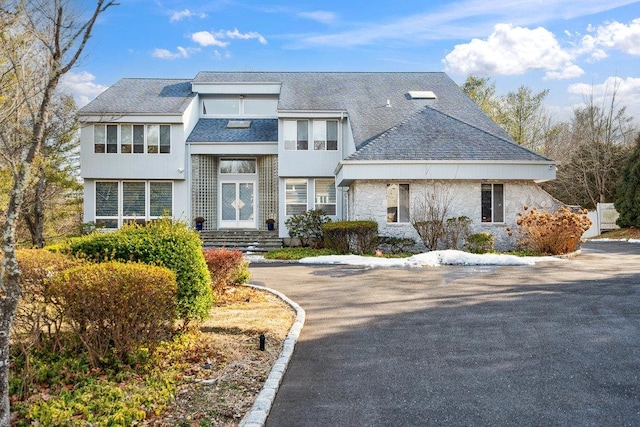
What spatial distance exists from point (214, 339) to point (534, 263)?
39.3ft

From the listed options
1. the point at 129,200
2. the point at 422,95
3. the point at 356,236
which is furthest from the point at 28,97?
the point at 422,95

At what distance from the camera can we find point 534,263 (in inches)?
630

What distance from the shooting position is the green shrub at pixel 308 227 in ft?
72.9

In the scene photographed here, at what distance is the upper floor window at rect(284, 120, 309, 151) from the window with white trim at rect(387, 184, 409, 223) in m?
5.78

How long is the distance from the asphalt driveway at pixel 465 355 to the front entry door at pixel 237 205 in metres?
14.5

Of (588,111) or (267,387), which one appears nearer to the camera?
(267,387)

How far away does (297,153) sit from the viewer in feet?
78.2

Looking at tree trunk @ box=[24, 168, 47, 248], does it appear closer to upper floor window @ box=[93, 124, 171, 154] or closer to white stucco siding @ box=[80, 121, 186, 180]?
white stucco siding @ box=[80, 121, 186, 180]

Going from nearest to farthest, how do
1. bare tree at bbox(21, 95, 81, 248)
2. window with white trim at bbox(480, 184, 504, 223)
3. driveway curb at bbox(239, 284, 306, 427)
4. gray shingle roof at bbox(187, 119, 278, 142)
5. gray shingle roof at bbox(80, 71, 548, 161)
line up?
driveway curb at bbox(239, 284, 306, 427)
window with white trim at bbox(480, 184, 504, 223)
gray shingle roof at bbox(80, 71, 548, 161)
bare tree at bbox(21, 95, 81, 248)
gray shingle roof at bbox(187, 119, 278, 142)

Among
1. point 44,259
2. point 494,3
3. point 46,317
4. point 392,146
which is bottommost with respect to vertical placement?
point 46,317

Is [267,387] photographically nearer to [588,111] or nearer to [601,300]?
[601,300]

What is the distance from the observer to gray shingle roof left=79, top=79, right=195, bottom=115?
24172 millimetres

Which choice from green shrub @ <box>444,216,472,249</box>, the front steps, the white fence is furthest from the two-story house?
the white fence

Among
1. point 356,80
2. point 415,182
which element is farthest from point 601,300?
point 356,80
